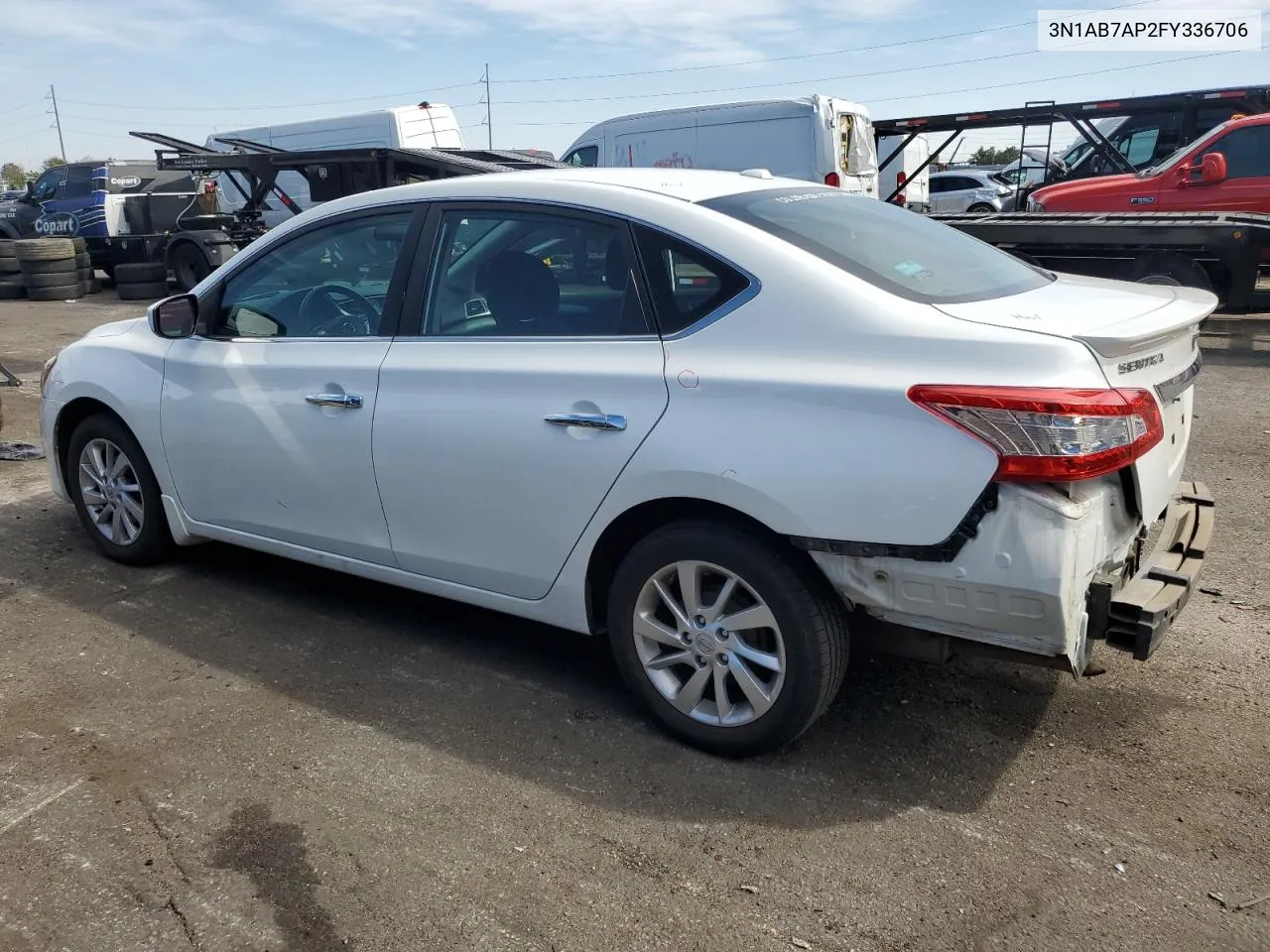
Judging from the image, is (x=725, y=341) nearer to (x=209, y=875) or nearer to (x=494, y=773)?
(x=494, y=773)

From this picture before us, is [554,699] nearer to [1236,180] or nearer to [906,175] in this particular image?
[1236,180]

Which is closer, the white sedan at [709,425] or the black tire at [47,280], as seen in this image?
the white sedan at [709,425]

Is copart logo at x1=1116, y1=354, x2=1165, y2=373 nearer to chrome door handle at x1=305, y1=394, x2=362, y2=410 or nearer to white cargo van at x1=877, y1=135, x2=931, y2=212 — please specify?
chrome door handle at x1=305, y1=394, x2=362, y2=410

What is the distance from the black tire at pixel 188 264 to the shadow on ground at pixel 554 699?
45.2ft

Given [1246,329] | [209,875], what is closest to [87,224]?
[1246,329]

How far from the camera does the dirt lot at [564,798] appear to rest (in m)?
2.55

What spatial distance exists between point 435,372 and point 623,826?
1.58 metres

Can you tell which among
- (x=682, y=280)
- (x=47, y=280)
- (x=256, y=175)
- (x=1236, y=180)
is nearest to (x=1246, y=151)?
(x=1236, y=180)

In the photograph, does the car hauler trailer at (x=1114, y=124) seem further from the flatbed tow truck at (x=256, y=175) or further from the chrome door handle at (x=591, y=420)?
the chrome door handle at (x=591, y=420)

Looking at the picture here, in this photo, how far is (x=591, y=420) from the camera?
318cm

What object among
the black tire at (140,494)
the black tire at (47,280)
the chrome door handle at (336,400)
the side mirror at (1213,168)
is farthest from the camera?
the black tire at (47,280)

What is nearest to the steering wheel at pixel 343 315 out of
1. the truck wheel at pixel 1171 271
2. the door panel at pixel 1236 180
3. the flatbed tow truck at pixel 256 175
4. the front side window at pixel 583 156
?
the flatbed tow truck at pixel 256 175

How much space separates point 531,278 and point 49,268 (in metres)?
16.3

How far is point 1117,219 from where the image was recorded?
35.4 feet
